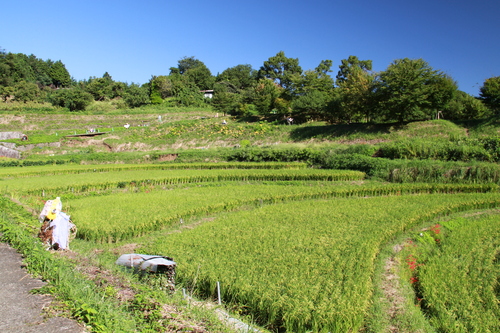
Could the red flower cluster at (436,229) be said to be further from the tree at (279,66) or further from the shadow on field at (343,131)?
the tree at (279,66)

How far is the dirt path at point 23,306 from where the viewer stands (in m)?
4.96

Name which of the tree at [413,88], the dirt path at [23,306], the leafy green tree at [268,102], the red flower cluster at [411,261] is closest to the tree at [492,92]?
the tree at [413,88]

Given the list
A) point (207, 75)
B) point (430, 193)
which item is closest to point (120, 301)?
point (430, 193)

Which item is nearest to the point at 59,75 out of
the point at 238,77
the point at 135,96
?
the point at 135,96

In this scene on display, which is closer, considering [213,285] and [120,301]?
[120,301]

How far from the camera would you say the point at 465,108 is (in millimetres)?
41062

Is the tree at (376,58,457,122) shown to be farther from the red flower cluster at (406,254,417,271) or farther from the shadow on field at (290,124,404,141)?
the red flower cluster at (406,254,417,271)

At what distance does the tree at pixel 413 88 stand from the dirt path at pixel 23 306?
3240cm

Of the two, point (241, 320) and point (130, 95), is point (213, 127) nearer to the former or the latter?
point (130, 95)

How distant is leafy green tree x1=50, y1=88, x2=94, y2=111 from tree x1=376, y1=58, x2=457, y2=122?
161 ft

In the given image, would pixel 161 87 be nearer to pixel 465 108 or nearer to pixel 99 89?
pixel 99 89

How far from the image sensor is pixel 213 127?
160ft

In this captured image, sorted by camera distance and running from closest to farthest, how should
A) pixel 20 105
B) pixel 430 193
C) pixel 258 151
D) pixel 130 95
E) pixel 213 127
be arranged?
pixel 430 193 → pixel 258 151 → pixel 213 127 → pixel 20 105 → pixel 130 95

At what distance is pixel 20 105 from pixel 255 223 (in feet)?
203
